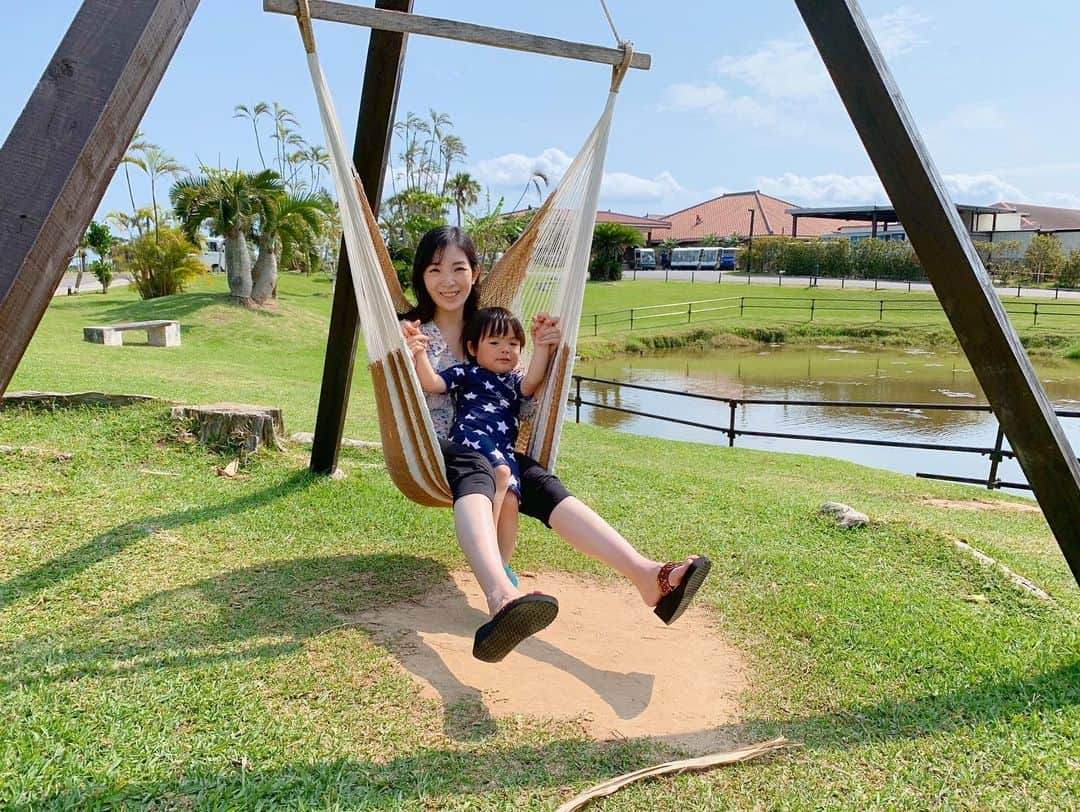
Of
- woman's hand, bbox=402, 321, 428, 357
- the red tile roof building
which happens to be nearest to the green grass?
woman's hand, bbox=402, 321, 428, 357

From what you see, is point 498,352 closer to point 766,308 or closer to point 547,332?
point 547,332

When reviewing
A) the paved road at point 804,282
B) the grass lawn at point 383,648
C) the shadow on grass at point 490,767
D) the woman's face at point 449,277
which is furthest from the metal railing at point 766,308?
the shadow on grass at point 490,767

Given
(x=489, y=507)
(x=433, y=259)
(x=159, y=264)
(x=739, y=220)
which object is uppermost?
(x=739, y=220)

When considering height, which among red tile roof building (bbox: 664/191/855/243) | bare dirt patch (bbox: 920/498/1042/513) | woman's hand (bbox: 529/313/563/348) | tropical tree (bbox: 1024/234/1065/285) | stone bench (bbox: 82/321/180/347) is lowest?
bare dirt patch (bbox: 920/498/1042/513)

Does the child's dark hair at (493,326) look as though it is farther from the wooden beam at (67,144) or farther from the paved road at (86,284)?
the paved road at (86,284)

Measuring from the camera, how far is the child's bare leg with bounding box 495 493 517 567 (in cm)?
237

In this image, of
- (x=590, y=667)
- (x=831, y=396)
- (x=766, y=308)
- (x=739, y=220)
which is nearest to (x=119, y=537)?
(x=590, y=667)

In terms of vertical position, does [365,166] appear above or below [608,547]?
above

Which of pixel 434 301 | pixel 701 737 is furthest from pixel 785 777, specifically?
pixel 434 301

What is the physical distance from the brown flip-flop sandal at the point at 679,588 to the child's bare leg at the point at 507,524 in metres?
0.53

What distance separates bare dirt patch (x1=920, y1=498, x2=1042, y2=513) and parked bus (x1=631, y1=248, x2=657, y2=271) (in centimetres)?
3315

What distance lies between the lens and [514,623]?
171 cm

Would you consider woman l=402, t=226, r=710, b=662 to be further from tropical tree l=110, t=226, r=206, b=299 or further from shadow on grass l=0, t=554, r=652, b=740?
tropical tree l=110, t=226, r=206, b=299

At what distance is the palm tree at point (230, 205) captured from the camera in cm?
1347
